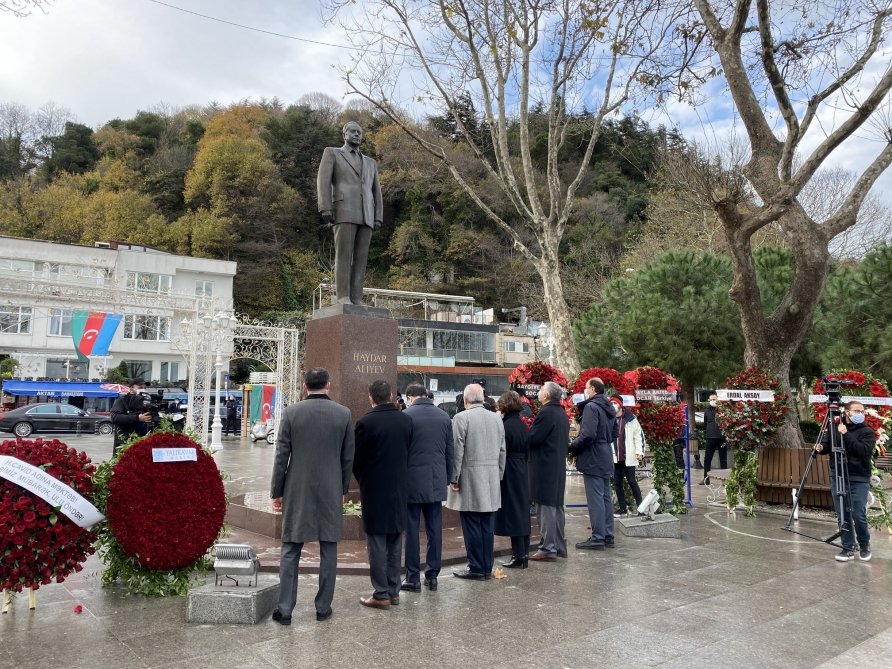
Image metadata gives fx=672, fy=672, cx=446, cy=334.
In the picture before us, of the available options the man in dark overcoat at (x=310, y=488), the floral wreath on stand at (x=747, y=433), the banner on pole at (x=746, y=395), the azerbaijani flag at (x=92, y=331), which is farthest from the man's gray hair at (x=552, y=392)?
the azerbaijani flag at (x=92, y=331)

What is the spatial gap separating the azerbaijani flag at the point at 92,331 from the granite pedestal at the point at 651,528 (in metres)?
21.3

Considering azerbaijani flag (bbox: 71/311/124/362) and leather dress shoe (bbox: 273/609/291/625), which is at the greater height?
azerbaijani flag (bbox: 71/311/124/362)

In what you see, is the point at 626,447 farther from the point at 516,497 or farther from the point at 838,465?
the point at 516,497

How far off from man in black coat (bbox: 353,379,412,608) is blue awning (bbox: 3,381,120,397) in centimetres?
2925

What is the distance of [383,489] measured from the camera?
499 centimetres

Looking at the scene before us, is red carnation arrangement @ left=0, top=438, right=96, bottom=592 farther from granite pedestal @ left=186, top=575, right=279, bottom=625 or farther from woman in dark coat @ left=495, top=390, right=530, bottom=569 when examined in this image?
woman in dark coat @ left=495, top=390, right=530, bottom=569

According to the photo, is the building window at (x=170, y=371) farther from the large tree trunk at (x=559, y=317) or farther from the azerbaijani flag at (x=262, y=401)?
the large tree trunk at (x=559, y=317)

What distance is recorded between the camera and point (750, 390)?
10156 millimetres

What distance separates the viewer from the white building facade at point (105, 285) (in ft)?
117

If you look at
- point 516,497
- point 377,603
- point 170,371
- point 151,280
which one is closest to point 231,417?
point 170,371

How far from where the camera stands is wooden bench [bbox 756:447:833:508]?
984cm

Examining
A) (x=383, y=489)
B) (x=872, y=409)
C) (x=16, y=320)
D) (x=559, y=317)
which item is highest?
(x=16, y=320)

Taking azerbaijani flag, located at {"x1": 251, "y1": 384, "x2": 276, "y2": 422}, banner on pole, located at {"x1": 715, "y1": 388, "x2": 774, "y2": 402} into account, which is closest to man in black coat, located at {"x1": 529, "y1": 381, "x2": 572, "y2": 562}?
banner on pole, located at {"x1": 715, "y1": 388, "x2": 774, "y2": 402}

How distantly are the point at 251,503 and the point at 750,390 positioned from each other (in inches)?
289
